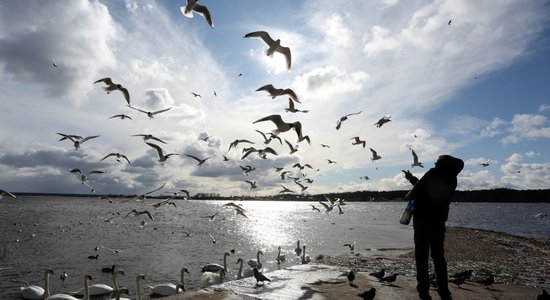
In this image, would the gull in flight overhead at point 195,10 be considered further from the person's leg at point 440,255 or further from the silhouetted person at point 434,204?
the person's leg at point 440,255

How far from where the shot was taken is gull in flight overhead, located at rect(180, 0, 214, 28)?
30.3 ft

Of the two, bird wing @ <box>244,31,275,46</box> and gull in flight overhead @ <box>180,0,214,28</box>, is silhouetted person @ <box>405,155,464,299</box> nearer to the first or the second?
bird wing @ <box>244,31,275,46</box>

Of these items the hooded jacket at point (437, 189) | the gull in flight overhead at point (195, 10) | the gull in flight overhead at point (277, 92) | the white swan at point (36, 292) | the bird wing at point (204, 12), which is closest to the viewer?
the hooded jacket at point (437, 189)

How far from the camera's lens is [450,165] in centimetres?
697

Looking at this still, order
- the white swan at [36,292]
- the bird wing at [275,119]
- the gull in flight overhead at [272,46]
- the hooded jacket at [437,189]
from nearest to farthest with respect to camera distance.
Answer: the hooded jacket at [437,189] → the gull in flight overhead at [272,46] → the bird wing at [275,119] → the white swan at [36,292]

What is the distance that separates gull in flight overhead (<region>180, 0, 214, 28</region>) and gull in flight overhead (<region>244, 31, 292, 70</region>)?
44.2 inches

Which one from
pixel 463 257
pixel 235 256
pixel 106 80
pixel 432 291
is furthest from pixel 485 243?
pixel 106 80

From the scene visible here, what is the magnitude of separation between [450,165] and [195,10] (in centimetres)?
702

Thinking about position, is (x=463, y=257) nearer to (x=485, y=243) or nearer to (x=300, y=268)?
(x=485, y=243)

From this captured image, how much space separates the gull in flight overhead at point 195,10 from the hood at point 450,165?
6.24 metres

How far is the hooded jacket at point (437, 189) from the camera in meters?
6.91

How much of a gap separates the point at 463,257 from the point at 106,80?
77.2 ft

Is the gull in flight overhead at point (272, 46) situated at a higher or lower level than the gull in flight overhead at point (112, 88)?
higher

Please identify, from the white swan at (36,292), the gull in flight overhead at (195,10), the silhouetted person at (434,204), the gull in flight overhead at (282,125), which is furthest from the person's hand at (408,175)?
the white swan at (36,292)
